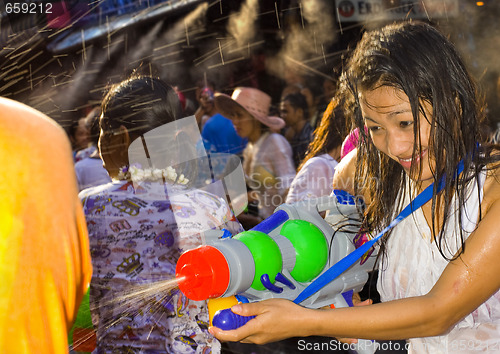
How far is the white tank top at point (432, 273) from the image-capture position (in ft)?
5.09

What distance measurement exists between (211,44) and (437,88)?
6.08m

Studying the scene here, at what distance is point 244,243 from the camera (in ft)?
4.59

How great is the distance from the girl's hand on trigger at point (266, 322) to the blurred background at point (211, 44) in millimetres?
4777

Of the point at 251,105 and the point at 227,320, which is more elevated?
the point at 227,320

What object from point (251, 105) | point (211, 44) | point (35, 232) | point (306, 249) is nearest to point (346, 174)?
point (306, 249)

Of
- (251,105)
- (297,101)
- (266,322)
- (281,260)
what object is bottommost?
(297,101)

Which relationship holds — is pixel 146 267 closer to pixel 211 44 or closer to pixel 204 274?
pixel 204 274

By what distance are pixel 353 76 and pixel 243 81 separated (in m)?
5.98

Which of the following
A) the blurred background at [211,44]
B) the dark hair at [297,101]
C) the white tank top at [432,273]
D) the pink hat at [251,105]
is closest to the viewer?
the white tank top at [432,273]

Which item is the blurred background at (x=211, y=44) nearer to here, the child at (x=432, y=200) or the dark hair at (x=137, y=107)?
the dark hair at (x=137, y=107)

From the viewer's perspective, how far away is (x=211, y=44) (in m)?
7.25

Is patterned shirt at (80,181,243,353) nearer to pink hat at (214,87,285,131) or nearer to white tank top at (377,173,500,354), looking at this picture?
Result: white tank top at (377,173,500,354)

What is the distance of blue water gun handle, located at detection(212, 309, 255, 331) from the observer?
1.35 metres

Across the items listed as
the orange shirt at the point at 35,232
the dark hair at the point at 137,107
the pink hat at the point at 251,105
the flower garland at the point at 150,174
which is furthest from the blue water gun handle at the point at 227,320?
the pink hat at the point at 251,105
